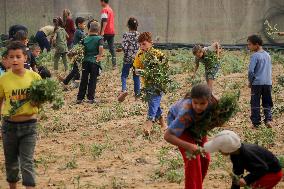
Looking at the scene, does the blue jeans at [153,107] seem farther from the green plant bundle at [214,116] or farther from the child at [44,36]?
the child at [44,36]

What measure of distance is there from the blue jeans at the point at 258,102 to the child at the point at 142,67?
149 centimetres

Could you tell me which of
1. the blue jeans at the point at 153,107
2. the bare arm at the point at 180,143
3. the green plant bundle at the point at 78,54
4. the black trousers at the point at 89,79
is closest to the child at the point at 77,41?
the green plant bundle at the point at 78,54

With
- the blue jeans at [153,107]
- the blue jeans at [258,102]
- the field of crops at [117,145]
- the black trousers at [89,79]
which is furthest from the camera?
the black trousers at [89,79]

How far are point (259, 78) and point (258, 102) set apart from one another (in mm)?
414

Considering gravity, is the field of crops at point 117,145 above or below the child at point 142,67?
below

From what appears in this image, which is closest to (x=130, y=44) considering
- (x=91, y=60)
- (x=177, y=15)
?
(x=91, y=60)

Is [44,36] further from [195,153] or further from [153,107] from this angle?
[195,153]

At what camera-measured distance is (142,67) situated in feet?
32.2

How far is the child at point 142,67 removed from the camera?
941cm

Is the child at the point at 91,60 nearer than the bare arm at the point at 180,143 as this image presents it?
No

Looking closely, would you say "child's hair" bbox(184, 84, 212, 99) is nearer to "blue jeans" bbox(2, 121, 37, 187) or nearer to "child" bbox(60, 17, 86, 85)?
"blue jeans" bbox(2, 121, 37, 187)

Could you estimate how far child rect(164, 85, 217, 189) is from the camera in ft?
18.6

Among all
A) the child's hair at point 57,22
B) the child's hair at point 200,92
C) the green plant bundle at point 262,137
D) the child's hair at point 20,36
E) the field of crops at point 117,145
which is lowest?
the field of crops at point 117,145

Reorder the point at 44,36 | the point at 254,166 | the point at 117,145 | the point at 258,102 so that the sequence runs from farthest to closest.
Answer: the point at 44,36
the point at 258,102
the point at 117,145
the point at 254,166
